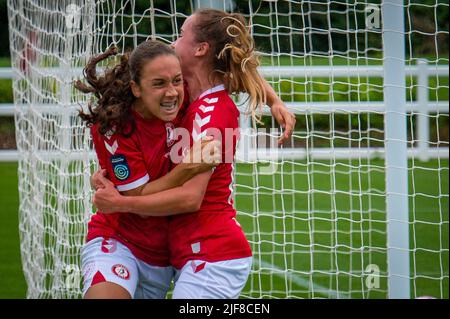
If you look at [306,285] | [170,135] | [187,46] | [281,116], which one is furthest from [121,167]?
[306,285]

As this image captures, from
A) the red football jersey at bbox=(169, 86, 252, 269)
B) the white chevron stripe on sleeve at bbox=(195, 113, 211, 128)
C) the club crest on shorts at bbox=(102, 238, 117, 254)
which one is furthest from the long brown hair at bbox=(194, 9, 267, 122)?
the club crest on shorts at bbox=(102, 238, 117, 254)

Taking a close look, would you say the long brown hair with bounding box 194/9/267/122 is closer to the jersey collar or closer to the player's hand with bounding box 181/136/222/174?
the jersey collar

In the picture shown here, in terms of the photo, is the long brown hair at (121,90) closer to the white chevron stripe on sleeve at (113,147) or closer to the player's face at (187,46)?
the white chevron stripe on sleeve at (113,147)

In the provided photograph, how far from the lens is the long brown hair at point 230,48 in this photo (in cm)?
424

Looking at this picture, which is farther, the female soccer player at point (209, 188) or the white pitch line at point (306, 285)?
the white pitch line at point (306, 285)

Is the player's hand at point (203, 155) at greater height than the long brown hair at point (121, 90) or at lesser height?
lesser

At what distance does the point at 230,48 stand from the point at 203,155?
0.52 m

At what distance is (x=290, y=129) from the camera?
4.36m

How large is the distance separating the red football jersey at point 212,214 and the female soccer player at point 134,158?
0.29 ft

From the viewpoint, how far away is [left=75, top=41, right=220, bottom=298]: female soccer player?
13.3ft

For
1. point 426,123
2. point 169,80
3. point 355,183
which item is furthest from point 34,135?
point 426,123

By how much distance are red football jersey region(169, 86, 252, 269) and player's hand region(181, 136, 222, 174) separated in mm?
37

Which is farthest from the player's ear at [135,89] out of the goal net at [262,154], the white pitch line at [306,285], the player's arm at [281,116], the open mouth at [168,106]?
the white pitch line at [306,285]

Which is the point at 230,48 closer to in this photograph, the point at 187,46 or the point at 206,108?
the point at 187,46
